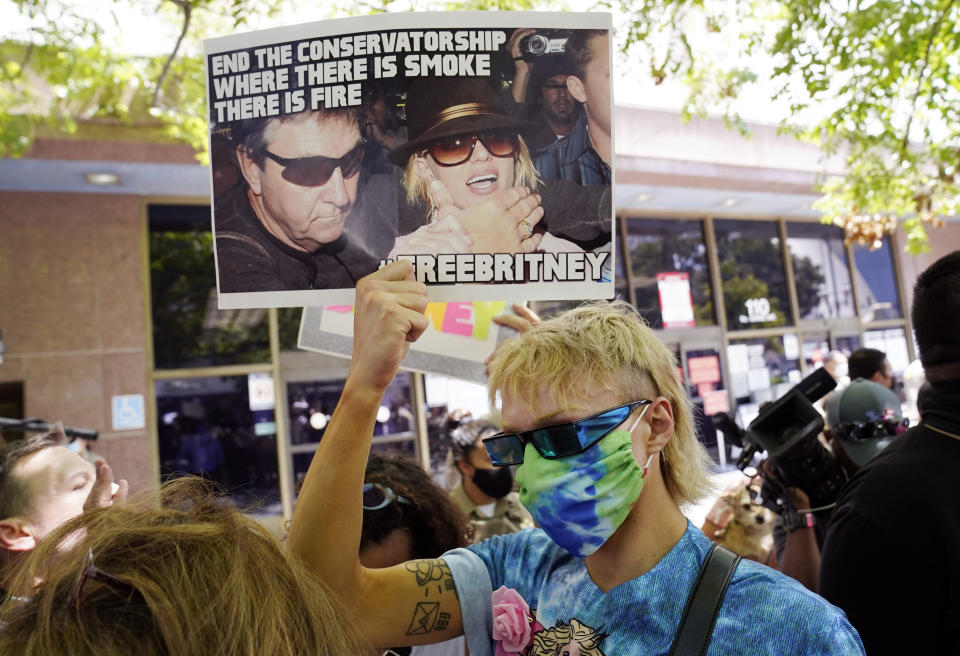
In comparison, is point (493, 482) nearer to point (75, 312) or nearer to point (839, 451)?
point (839, 451)

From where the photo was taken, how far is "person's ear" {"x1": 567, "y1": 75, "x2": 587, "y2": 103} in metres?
1.53

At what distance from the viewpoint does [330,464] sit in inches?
54.3

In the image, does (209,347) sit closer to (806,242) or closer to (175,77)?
(175,77)

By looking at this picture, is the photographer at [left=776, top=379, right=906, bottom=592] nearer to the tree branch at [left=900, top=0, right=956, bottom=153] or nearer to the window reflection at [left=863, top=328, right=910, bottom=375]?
the tree branch at [left=900, top=0, right=956, bottom=153]

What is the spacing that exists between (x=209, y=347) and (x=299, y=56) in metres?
7.75

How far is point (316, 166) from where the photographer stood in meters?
1.56

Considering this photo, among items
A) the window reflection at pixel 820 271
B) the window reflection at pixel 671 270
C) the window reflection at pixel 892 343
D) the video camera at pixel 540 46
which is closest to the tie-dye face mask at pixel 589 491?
the video camera at pixel 540 46

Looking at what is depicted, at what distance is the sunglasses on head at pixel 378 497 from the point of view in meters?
2.17

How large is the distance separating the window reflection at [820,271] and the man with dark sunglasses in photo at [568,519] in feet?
41.5

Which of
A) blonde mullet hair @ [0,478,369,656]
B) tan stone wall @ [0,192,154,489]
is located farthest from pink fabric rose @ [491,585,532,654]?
tan stone wall @ [0,192,154,489]

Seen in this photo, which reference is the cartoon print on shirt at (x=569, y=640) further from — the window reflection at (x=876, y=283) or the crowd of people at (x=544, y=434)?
the window reflection at (x=876, y=283)

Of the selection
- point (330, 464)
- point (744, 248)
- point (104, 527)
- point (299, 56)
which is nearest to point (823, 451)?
point (330, 464)

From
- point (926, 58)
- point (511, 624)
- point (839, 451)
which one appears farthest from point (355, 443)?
point (926, 58)

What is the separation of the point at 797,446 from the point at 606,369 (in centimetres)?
113
